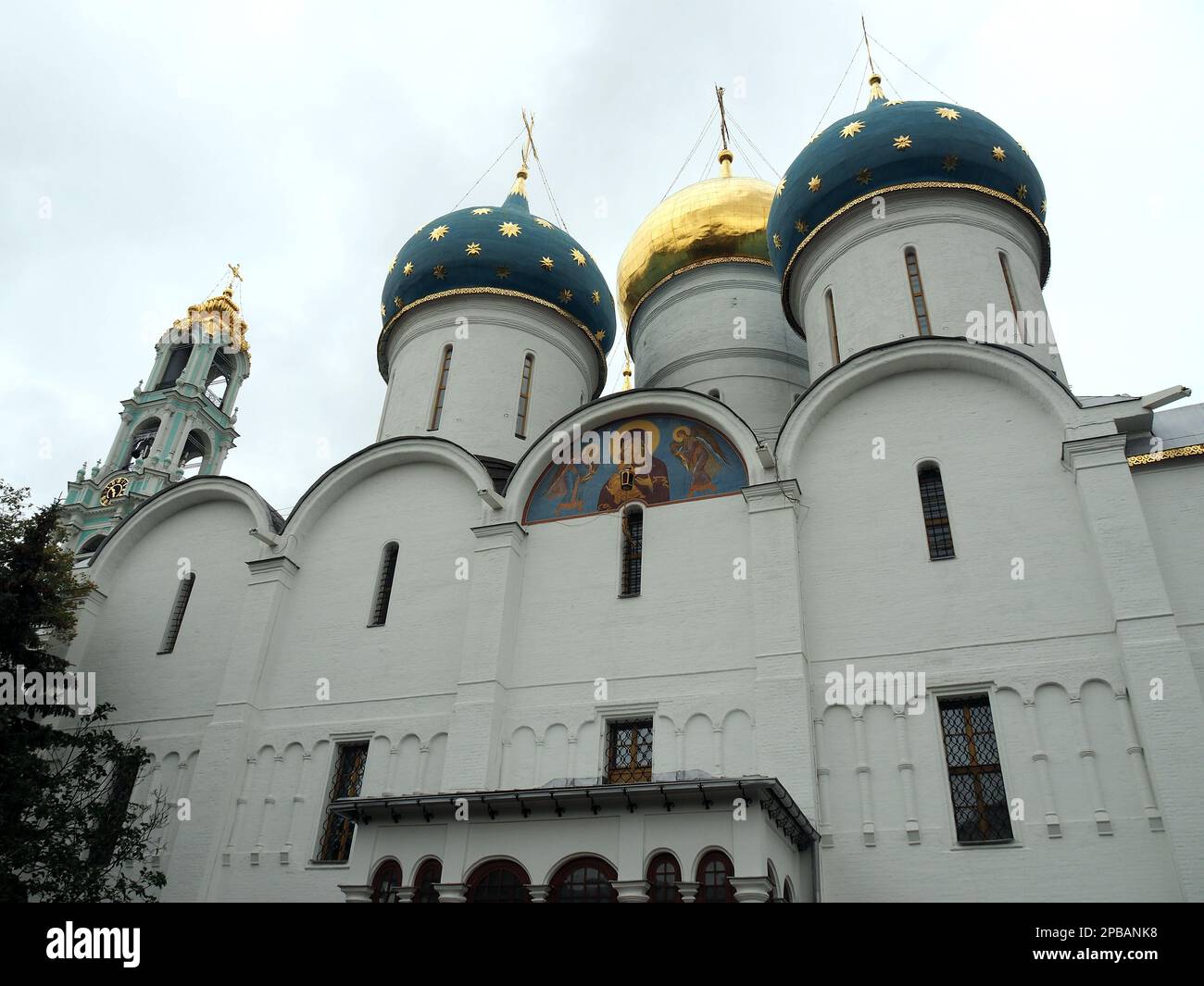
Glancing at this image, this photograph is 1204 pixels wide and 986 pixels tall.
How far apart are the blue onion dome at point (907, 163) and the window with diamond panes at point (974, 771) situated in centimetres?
686

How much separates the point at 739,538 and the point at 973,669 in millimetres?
2689

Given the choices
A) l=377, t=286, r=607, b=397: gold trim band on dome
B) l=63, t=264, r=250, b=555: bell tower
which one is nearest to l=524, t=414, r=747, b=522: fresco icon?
l=377, t=286, r=607, b=397: gold trim band on dome

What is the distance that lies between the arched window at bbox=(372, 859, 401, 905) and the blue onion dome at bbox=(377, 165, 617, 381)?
29.1 ft

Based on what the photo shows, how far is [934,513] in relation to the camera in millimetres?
9914

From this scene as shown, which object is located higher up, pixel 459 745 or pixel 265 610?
pixel 265 610

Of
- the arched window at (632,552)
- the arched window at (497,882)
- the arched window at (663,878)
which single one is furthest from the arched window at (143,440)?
the arched window at (663,878)

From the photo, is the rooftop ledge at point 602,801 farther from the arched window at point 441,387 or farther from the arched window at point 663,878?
the arched window at point 441,387

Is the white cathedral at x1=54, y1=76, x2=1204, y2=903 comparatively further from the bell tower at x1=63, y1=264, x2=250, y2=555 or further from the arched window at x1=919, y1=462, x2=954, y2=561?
the bell tower at x1=63, y1=264, x2=250, y2=555

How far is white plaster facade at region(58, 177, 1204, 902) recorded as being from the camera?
26.3ft

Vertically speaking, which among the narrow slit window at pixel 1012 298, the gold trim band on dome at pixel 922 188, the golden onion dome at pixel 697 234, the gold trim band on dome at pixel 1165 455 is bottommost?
the gold trim band on dome at pixel 1165 455

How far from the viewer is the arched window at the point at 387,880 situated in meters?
8.69
